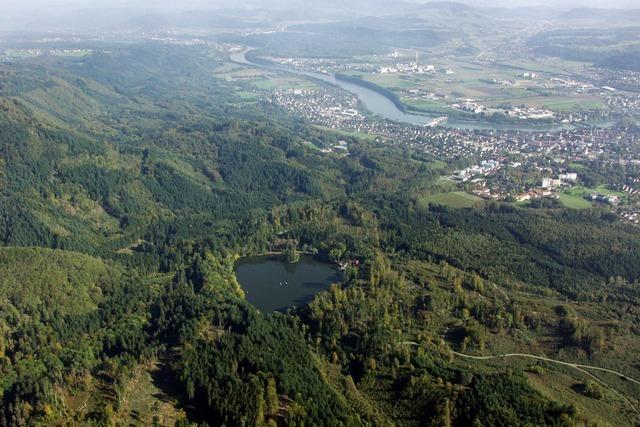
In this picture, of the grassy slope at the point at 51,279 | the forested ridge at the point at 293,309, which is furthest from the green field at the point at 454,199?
the grassy slope at the point at 51,279

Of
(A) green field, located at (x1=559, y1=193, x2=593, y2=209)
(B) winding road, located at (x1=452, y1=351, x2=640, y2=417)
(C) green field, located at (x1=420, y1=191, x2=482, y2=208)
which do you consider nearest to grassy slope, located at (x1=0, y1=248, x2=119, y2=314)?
(B) winding road, located at (x1=452, y1=351, x2=640, y2=417)

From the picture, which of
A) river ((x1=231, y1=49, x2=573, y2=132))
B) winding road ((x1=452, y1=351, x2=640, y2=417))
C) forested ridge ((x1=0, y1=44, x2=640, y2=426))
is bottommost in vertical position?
winding road ((x1=452, y1=351, x2=640, y2=417))

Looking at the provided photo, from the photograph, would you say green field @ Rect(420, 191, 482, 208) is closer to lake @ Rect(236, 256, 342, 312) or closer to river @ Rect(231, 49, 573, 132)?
lake @ Rect(236, 256, 342, 312)

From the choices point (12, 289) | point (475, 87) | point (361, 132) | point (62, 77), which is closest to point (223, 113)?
point (361, 132)

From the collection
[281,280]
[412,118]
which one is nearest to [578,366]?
[281,280]

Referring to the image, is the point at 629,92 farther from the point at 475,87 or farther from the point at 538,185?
the point at 538,185
